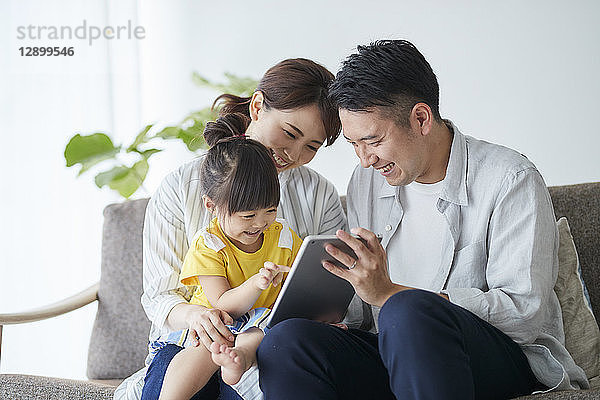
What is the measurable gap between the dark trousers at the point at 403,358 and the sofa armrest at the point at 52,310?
847mm

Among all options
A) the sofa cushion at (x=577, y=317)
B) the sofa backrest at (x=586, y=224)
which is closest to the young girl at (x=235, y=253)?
the sofa cushion at (x=577, y=317)

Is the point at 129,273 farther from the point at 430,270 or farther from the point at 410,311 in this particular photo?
the point at 410,311

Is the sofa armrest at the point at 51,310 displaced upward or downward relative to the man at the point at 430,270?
downward

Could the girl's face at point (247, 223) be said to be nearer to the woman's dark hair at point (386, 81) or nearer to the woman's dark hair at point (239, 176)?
the woman's dark hair at point (239, 176)

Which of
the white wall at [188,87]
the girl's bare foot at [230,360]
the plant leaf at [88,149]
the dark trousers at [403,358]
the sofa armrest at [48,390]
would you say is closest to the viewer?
the dark trousers at [403,358]

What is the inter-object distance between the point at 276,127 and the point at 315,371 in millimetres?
600

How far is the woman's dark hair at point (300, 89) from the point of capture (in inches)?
63.8

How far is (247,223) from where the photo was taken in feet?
4.91

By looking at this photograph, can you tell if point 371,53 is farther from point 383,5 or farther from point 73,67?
point 73,67

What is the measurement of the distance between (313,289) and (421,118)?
0.44m

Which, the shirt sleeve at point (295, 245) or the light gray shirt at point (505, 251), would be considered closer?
the light gray shirt at point (505, 251)

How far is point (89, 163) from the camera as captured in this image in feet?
7.96

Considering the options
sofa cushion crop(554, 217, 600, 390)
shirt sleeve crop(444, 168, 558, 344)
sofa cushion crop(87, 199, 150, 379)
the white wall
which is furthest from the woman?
the white wall

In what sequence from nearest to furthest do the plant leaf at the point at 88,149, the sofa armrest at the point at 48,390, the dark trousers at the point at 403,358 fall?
the dark trousers at the point at 403,358 → the sofa armrest at the point at 48,390 → the plant leaf at the point at 88,149
